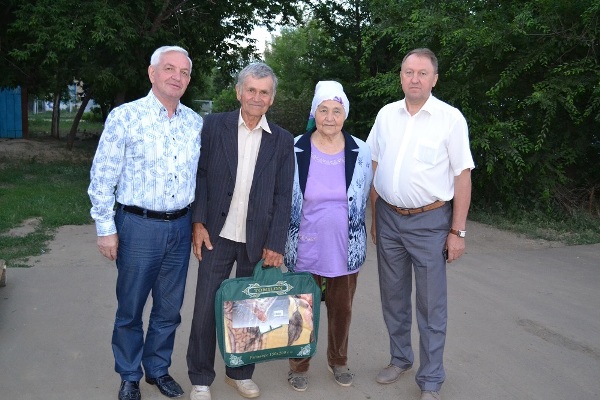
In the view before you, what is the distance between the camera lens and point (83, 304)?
5.58 metres

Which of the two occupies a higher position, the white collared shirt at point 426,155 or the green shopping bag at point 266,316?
the white collared shirt at point 426,155

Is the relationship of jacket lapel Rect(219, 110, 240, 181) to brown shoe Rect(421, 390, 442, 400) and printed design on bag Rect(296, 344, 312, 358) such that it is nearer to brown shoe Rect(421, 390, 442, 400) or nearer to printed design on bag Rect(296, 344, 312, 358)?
printed design on bag Rect(296, 344, 312, 358)

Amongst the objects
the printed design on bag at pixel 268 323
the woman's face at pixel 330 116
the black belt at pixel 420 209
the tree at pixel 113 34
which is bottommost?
the printed design on bag at pixel 268 323

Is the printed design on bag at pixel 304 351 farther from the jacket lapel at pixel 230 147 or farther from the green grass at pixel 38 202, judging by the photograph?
the green grass at pixel 38 202

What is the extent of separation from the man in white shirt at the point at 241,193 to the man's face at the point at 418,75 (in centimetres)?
80

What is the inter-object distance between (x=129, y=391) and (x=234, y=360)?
0.67 meters

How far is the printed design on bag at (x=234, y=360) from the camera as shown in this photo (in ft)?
12.4

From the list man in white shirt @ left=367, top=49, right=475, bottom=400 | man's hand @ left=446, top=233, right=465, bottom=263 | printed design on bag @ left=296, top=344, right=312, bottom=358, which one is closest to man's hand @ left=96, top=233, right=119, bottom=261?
printed design on bag @ left=296, top=344, right=312, bottom=358

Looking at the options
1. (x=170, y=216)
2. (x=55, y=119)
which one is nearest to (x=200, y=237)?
(x=170, y=216)

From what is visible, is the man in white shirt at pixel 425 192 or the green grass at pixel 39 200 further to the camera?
the green grass at pixel 39 200

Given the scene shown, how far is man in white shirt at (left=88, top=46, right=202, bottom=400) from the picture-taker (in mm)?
3553

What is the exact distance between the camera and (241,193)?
378 cm

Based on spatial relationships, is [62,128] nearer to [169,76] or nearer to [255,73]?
[169,76]

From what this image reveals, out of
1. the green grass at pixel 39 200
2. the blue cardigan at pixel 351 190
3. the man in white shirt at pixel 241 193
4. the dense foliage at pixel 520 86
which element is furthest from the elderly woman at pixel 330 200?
the dense foliage at pixel 520 86
